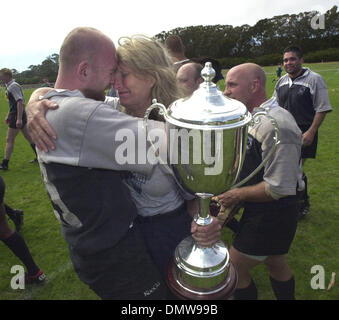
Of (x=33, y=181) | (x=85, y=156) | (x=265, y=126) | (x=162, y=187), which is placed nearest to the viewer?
(x=85, y=156)

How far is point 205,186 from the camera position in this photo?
124 centimetres

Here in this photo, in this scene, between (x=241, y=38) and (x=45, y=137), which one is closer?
(x=45, y=137)

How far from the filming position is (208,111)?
109 cm

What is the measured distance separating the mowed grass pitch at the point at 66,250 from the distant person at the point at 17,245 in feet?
0.36

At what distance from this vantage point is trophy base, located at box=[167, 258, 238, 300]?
1.27 metres

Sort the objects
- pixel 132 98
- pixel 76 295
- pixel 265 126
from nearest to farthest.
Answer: pixel 132 98 → pixel 265 126 → pixel 76 295

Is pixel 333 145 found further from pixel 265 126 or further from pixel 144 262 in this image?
pixel 144 262

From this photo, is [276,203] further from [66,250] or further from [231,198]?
[66,250]

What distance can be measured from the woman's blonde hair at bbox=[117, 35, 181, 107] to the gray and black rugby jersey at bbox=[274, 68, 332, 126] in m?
3.30

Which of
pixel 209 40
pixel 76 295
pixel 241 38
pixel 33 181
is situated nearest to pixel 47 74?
pixel 209 40

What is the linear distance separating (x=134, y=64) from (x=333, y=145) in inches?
272

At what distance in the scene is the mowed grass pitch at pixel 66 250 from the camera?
2928 millimetres

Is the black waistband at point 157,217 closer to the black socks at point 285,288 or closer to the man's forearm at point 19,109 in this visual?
the black socks at point 285,288

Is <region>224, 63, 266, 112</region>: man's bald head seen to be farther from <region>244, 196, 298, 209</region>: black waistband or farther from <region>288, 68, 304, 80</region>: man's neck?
<region>288, 68, 304, 80</region>: man's neck
